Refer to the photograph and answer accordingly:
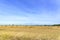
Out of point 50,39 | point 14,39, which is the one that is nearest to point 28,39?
point 14,39

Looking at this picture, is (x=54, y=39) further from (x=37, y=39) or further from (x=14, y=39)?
(x=14, y=39)

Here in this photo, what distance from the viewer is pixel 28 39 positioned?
1983 centimetres

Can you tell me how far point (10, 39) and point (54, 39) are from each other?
7.68 metres

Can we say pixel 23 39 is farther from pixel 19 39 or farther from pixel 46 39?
pixel 46 39

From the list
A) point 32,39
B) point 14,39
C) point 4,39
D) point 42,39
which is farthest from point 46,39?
point 4,39

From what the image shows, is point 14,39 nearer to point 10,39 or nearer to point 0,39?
point 10,39

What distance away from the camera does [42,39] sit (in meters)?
20.0

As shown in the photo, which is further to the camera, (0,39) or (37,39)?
(37,39)

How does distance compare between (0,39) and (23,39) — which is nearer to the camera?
(0,39)

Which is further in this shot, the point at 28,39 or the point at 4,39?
the point at 28,39

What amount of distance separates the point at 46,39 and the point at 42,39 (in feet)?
2.26

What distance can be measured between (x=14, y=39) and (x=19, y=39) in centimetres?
86

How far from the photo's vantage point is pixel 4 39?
18562mm

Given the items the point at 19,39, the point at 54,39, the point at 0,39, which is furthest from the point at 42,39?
the point at 0,39
